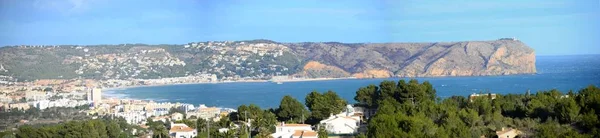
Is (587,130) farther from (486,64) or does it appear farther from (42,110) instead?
(486,64)

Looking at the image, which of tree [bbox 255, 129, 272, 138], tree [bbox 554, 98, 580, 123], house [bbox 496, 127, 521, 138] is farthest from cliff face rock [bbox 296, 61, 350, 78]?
house [bbox 496, 127, 521, 138]

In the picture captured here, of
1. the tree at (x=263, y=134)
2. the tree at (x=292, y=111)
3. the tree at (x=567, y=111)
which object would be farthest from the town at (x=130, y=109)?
the tree at (x=567, y=111)

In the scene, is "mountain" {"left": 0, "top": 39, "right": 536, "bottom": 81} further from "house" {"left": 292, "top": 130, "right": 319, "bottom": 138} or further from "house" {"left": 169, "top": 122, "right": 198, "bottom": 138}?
"house" {"left": 292, "top": 130, "right": 319, "bottom": 138}

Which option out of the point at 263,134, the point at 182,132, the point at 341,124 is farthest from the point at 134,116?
the point at 263,134

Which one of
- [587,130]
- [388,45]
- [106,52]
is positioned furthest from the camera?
[388,45]

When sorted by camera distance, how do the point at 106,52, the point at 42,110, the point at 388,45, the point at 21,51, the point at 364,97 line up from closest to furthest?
1. the point at 364,97
2. the point at 42,110
3. the point at 21,51
4. the point at 106,52
5. the point at 388,45

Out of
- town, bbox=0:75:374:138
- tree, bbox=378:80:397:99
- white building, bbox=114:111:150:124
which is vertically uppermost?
tree, bbox=378:80:397:99

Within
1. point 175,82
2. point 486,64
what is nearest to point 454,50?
point 486,64
